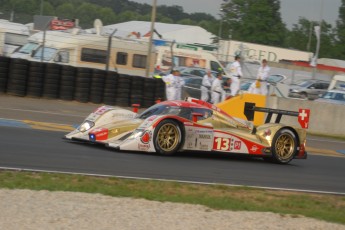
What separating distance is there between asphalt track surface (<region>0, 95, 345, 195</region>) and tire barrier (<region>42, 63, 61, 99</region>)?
4.65 m

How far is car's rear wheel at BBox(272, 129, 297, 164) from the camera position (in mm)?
13672

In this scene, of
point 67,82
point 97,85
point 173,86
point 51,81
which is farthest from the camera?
point 173,86

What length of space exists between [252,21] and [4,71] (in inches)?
2264

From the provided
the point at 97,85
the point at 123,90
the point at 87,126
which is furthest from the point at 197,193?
the point at 123,90

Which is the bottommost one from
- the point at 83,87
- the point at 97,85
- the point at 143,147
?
the point at 143,147

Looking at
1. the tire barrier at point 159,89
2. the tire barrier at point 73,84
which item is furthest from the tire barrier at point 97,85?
the tire barrier at point 159,89

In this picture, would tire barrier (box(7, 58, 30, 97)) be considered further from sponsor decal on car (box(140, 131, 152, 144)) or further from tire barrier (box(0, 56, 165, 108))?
sponsor decal on car (box(140, 131, 152, 144))

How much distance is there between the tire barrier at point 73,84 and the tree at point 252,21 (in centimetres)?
5335

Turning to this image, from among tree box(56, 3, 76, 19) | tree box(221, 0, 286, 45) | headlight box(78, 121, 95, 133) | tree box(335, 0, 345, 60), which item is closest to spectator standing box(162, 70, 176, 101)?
headlight box(78, 121, 95, 133)

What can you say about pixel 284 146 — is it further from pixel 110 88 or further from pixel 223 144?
pixel 110 88

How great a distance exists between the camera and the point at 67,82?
70.0 feet

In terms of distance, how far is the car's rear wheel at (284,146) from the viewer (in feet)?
44.9

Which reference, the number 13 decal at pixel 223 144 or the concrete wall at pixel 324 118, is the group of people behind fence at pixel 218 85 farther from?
the number 13 decal at pixel 223 144

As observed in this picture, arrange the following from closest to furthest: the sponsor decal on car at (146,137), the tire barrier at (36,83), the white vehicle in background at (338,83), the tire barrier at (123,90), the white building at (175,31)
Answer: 1. the sponsor decal on car at (146,137)
2. the tire barrier at (36,83)
3. the tire barrier at (123,90)
4. the white vehicle in background at (338,83)
5. the white building at (175,31)
